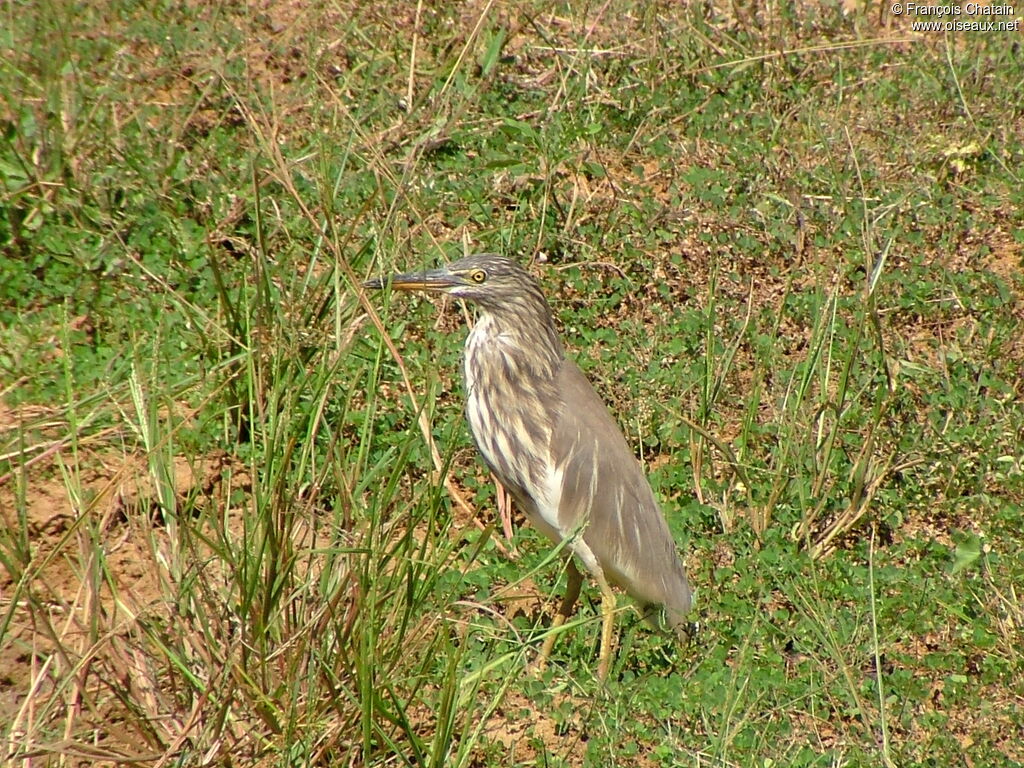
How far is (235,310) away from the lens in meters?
5.02

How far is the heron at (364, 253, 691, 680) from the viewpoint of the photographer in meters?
4.90

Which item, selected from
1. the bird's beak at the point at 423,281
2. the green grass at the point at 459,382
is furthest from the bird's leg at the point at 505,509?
the bird's beak at the point at 423,281

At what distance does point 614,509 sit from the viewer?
5.02 m

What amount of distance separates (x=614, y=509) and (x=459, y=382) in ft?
3.47

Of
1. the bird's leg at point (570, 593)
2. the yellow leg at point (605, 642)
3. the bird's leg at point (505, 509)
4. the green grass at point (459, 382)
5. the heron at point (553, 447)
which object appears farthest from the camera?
the bird's leg at point (505, 509)

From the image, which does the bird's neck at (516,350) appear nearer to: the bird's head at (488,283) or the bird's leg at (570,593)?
the bird's head at (488,283)

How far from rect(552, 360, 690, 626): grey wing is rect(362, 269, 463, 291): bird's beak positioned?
57 centimetres

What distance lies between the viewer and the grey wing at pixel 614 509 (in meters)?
4.91

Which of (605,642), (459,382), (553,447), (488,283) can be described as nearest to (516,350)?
(488,283)

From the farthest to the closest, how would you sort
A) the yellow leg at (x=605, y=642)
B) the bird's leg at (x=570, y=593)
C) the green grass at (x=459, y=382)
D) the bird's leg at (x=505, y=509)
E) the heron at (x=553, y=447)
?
1. the bird's leg at (x=505, y=509)
2. the bird's leg at (x=570, y=593)
3. the heron at (x=553, y=447)
4. the yellow leg at (x=605, y=642)
5. the green grass at (x=459, y=382)

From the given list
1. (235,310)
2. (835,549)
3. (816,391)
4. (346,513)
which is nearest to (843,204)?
(816,391)

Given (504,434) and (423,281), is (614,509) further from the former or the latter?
(423,281)

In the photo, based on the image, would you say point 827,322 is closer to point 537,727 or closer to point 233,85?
point 537,727

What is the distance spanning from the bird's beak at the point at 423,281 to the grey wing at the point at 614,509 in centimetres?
57
